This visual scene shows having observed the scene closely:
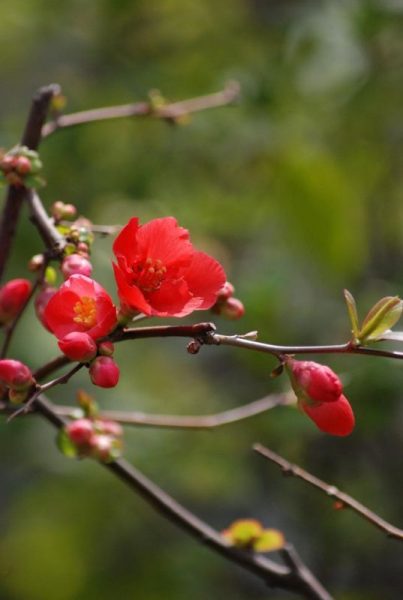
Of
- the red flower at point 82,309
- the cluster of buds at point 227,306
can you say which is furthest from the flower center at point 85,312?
the cluster of buds at point 227,306

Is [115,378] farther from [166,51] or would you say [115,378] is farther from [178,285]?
[166,51]

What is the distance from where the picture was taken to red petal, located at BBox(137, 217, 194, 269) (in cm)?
64

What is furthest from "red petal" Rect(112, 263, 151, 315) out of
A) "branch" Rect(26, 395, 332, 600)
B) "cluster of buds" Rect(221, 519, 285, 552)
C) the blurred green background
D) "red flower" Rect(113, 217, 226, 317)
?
the blurred green background

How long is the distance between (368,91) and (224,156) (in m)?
0.28

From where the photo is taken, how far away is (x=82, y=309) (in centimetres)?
60

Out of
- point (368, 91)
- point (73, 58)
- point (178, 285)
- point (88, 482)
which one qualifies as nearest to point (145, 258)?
point (178, 285)

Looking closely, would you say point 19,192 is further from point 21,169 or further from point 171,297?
point 171,297

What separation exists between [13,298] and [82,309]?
6.3 inches

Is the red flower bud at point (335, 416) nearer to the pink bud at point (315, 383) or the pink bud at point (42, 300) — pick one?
the pink bud at point (315, 383)

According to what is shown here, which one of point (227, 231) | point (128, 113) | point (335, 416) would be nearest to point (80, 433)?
point (335, 416)

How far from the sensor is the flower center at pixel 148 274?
0.62m

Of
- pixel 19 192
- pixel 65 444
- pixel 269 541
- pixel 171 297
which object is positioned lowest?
pixel 269 541

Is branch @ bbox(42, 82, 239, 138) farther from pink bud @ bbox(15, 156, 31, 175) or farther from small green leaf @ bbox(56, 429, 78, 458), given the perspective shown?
small green leaf @ bbox(56, 429, 78, 458)

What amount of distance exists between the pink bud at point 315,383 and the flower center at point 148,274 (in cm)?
10
